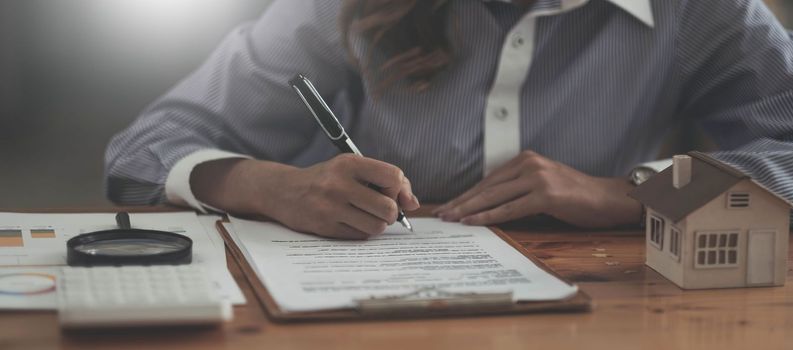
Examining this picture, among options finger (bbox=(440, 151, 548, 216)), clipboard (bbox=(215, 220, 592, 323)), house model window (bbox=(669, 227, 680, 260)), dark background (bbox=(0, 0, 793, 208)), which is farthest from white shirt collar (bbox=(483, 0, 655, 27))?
dark background (bbox=(0, 0, 793, 208))

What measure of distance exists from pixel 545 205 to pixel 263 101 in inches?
18.9

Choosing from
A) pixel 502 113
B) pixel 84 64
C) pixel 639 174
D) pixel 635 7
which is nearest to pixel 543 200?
pixel 639 174

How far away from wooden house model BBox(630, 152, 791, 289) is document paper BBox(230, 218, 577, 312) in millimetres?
121

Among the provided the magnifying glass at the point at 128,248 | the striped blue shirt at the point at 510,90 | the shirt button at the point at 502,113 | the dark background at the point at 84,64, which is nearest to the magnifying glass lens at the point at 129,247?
the magnifying glass at the point at 128,248

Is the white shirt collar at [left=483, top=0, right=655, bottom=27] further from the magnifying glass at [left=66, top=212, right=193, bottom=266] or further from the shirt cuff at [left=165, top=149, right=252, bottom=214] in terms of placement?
the magnifying glass at [left=66, top=212, right=193, bottom=266]

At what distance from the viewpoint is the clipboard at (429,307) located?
2.44ft

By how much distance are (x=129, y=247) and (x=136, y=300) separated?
229mm

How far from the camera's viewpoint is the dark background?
2.66m

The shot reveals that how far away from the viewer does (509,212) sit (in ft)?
3.70

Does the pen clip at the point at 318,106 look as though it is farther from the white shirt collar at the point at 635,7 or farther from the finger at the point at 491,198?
the white shirt collar at the point at 635,7

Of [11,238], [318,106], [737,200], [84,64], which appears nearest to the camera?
[737,200]

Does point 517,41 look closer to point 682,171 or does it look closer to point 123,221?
point 682,171

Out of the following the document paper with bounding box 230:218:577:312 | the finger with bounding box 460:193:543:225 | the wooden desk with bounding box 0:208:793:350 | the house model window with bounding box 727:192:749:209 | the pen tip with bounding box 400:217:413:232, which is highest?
the house model window with bounding box 727:192:749:209

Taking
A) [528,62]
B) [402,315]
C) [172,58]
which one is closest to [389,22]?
[528,62]
